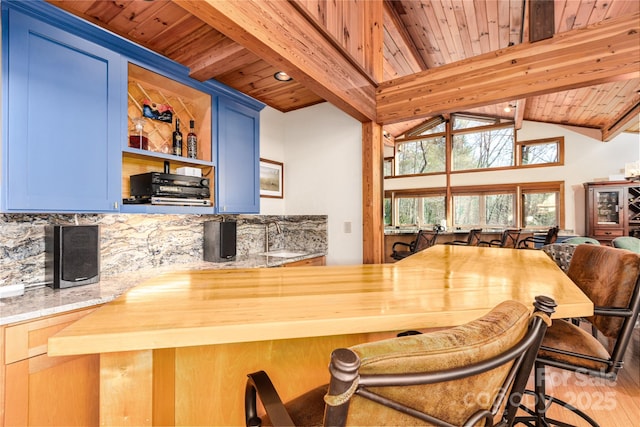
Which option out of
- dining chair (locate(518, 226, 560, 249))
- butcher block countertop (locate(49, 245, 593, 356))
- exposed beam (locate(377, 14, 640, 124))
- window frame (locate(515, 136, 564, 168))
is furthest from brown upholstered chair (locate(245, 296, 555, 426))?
window frame (locate(515, 136, 564, 168))

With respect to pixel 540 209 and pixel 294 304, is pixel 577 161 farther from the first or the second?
pixel 294 304

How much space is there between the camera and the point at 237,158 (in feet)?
9.32

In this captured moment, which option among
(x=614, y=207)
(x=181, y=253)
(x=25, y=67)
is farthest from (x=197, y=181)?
(x=614, y=207)

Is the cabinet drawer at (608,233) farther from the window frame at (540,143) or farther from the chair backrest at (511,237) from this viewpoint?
the window frame at (540,143)

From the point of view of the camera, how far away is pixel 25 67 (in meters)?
1.56

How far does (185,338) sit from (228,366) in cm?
36

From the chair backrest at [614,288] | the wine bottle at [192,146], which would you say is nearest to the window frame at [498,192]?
the chair backrest at [614,288]

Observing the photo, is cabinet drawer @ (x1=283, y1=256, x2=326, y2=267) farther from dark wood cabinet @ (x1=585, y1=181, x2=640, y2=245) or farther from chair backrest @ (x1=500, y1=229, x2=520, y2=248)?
dark wood cabinet @ (x1=585, y1=181, x2=640, y2=245)

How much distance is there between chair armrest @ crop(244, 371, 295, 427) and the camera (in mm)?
677

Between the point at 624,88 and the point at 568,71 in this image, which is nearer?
the point at 568,71

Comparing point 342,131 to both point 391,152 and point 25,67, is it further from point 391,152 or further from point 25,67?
point 391,152

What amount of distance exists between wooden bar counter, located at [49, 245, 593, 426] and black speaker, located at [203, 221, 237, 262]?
1318 millimetres

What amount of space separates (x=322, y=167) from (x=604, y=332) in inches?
110

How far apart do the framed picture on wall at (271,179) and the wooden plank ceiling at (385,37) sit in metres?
0.71
